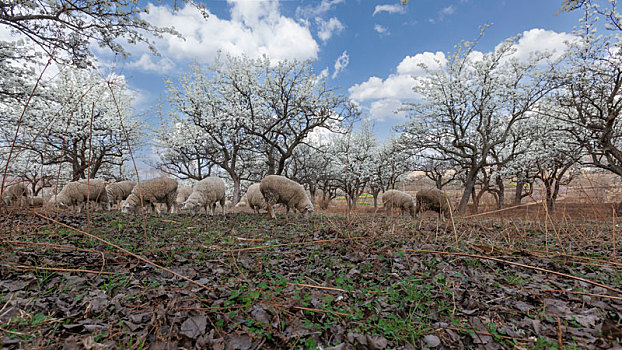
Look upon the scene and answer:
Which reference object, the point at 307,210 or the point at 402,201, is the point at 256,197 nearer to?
the point at 307,210

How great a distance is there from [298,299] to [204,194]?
8802 mm

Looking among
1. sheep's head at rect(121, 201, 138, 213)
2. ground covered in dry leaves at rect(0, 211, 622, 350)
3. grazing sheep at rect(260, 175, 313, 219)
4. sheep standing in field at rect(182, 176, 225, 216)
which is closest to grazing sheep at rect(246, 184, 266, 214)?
sheep standing in field at rect(182, 176, 225, 216)

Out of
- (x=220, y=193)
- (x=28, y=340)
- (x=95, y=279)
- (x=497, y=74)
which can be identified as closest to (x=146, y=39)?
(x=220, y=193)

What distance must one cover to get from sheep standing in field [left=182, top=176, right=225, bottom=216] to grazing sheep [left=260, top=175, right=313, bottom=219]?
2.27 m

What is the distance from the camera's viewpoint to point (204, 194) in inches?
412

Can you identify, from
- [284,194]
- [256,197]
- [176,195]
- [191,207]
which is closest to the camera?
[191,207]

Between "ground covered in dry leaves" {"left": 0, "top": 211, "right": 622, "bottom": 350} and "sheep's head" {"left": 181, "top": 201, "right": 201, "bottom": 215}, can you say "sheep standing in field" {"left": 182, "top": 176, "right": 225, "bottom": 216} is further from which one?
"ground covered in dry leaves" {"left": 0, "top": 211, "right": 622, "bottom": 350}

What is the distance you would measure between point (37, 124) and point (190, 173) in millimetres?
9978

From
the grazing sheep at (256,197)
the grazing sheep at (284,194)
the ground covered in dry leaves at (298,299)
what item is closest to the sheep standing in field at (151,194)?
the grazing sheep at (256,197)

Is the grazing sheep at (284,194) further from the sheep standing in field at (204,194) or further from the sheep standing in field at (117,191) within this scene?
the sheep standing in field at (117,191)

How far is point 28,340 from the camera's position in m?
2.07

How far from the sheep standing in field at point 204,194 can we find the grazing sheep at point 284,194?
227 centimetres

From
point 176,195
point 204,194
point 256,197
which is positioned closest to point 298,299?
point 204,194

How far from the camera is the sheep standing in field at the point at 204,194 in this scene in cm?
991
